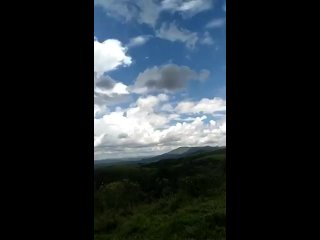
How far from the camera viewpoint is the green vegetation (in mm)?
5879

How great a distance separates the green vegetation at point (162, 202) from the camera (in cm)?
588

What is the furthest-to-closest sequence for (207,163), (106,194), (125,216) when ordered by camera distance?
(207,163) → (106,194) → (125,216)

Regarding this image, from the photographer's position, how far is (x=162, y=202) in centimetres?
755
